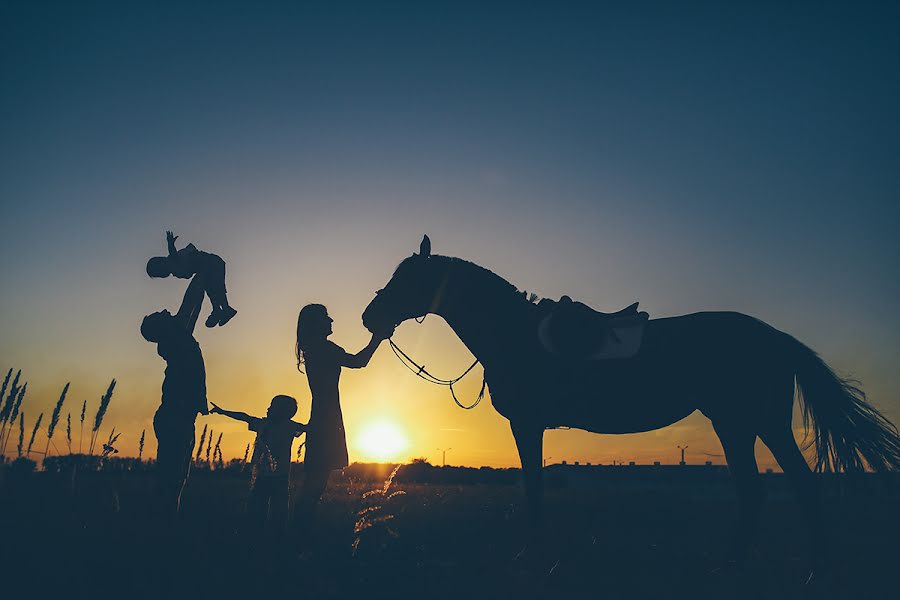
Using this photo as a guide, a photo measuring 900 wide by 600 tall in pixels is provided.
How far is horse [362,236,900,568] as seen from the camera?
5906mm

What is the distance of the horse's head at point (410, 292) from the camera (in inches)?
254

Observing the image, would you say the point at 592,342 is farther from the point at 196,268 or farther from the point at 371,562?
the point at 196,268

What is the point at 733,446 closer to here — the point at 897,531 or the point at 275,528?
the point at 275,528

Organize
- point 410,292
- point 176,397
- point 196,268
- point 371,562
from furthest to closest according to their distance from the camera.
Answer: point 410,292, point 196,268, point 176,397, point 371,562

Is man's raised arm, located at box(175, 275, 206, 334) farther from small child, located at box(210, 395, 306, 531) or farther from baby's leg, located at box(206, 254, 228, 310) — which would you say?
small child, located at box(210, 395, 306, 531)

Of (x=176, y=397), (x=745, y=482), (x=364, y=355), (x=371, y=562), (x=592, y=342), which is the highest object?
(x=592, y=342)

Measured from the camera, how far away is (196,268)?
6.12m

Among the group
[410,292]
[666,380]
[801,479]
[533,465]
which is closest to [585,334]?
[666,380]

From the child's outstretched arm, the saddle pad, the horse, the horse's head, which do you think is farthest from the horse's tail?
the child's outstretched arm

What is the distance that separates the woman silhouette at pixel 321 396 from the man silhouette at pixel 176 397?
120 centimetres

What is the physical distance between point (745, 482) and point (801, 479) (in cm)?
55

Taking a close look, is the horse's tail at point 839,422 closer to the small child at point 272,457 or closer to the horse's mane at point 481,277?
the horse's mane at point 481,277

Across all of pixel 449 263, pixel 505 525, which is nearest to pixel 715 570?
pixel 505 525

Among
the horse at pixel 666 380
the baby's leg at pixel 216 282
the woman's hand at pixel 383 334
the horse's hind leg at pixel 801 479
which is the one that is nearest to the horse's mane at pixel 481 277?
the horse at pixel 666 380
